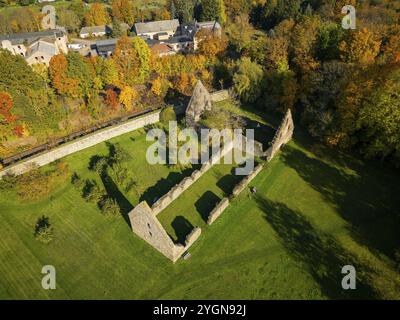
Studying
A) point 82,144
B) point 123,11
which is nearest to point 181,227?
point 82,144

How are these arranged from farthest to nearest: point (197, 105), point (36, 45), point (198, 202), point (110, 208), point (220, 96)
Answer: point (36, 45)
point (220, 96)
point (197, 105)
point (198, 202)
point (110, 208)

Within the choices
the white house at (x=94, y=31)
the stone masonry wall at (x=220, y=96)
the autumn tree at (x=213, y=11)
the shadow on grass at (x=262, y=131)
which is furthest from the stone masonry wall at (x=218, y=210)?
the autumn tree at (x=213, y=11)

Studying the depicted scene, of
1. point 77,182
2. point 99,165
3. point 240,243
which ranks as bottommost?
point 240,243

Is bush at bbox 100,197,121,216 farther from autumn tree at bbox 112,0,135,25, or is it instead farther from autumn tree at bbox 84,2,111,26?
autumn tree at bbox 112,0,135,25

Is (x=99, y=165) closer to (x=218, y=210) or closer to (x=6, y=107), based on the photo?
(x=6, y=107)

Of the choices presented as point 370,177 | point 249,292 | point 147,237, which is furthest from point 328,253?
point 147,237

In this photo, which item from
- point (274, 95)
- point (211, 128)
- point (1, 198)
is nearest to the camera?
point (1, 198)
